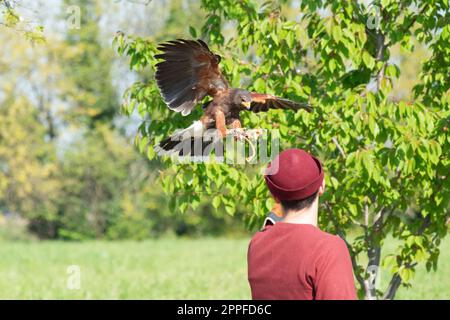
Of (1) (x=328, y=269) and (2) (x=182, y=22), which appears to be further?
(2) (x=182, y=22)

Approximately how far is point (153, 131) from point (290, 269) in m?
3.77

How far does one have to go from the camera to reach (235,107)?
376 cm

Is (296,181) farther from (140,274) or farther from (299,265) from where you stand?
(140,274)

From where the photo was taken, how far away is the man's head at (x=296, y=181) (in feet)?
7.97

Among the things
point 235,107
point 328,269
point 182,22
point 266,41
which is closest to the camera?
point 328,269

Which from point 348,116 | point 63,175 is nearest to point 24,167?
point 63,175

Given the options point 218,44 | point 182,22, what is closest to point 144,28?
point 182,22

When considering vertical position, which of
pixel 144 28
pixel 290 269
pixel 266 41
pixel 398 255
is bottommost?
pixel 398 255

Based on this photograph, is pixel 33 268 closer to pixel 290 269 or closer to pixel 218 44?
pixel 218 44

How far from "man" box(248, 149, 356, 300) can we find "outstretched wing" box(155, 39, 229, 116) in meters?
1.49

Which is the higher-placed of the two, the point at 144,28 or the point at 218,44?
the point at 144,28

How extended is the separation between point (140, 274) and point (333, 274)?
39.4 ft

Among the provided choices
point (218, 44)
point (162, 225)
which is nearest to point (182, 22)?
point (162, 225)

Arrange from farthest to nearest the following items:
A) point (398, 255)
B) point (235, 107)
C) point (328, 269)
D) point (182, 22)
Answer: point (182, 22), point (398, 255), point (235, 107), point (328, 269)
